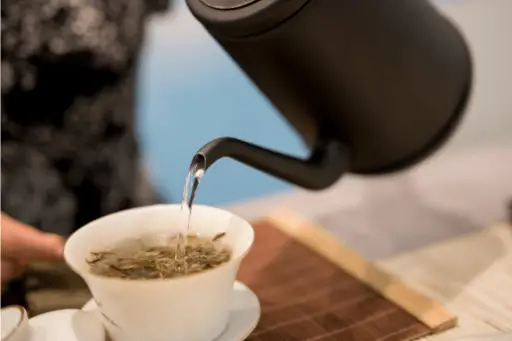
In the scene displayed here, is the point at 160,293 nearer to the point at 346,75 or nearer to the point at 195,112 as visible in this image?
the point at 346,75

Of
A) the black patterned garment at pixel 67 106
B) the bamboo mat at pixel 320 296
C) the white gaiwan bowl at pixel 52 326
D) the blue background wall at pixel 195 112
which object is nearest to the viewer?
the white gaiwan bowl at pixel 52 326

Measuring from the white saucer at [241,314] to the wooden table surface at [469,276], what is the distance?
0.18 metres

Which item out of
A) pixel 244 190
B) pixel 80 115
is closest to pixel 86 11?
pixel 80 115

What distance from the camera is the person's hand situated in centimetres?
78

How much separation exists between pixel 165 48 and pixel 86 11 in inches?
19.0

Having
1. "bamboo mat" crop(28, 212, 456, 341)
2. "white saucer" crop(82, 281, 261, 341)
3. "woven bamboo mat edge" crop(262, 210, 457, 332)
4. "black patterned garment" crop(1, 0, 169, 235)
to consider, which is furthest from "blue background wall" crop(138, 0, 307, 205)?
"white saucer" crop(82, 281, 261, 341)

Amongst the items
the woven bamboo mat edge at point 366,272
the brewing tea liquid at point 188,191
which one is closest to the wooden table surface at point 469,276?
the woven bamboo mat edge at point 366,272

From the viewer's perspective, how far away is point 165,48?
1518 millimetres

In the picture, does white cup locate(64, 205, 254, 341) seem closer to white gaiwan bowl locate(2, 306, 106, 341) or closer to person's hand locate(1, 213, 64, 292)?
white gaiwan bowl locate(2, 306, 106, 341)

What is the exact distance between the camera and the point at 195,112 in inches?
61.8

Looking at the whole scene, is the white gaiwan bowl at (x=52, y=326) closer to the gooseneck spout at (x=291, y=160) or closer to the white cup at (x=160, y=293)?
the white cup at (x=160, y=293)

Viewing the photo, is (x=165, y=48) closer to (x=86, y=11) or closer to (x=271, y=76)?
(x=86, y=11)

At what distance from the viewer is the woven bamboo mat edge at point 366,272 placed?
72cm

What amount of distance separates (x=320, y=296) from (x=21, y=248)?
344mm
